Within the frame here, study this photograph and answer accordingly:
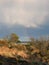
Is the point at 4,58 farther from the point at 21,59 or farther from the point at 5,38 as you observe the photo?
the point at 5,38

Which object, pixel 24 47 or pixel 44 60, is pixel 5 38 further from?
pixel 44 60

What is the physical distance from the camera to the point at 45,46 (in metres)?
28.8

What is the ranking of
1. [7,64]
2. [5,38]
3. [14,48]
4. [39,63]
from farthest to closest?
[5,38] → [14,48] → [39,63] → [7,64]

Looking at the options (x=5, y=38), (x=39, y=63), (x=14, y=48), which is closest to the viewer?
(x=39, y=63)

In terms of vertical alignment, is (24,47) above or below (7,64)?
above

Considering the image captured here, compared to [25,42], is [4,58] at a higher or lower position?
lower

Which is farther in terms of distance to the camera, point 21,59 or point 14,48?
point 14,48

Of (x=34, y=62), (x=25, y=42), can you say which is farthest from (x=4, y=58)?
(x=25, y=42)

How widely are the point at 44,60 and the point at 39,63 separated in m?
1.15

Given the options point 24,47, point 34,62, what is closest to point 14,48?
point 24,47

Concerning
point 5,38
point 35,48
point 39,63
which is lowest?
point 39,63

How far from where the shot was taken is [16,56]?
88.2 ft

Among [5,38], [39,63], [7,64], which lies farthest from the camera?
[5,38]

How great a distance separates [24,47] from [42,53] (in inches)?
105
